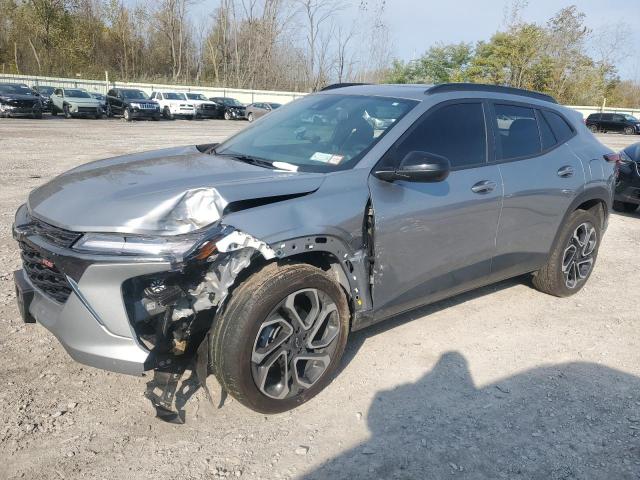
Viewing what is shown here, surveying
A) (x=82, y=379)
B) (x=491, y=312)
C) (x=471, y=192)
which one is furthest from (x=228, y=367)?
(x=491, y=312)

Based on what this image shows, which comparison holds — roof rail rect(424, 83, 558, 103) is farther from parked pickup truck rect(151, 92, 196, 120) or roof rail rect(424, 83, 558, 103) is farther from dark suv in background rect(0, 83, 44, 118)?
parked pickup truck rect(151, 92, 196, 120)

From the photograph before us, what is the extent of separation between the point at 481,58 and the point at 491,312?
1695 inches

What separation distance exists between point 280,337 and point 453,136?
1904 millimetres

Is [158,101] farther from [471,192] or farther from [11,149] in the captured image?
[471,192]

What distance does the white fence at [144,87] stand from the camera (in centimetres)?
3725

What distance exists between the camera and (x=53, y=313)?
273 centimetres

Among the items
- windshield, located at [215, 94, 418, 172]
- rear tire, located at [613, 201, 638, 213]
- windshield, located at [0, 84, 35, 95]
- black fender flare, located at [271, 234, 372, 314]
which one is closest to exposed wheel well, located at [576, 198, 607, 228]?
windshield, located at [215, 94, 418, 172]

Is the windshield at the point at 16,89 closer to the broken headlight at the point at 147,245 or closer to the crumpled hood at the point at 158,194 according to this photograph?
the crumpled hood at the point at 158,194

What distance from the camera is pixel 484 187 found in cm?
379

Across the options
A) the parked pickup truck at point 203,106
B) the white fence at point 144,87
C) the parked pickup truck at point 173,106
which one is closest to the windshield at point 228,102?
the parked pickup truck at point 203,106

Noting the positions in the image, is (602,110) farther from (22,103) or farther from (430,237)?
(430,237)

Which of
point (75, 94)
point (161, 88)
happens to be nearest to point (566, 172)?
point (75, 94)

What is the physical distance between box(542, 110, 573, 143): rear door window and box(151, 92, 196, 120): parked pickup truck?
31292 mm

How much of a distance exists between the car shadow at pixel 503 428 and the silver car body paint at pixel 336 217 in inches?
23.2
